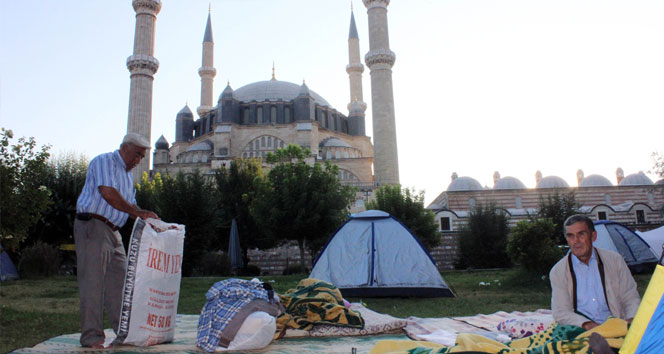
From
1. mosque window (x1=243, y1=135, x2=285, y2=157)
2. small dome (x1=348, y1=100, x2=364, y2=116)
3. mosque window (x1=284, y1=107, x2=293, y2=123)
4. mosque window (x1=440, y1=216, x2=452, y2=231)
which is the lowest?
mosque window (x1=440, y1=216, x2=452, y2=231)

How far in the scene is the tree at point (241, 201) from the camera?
60.6 ft

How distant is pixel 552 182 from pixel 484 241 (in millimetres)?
15391

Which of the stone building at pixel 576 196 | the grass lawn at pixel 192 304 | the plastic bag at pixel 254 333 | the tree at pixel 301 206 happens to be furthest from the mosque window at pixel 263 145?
the plastic bag at pixel 254 333

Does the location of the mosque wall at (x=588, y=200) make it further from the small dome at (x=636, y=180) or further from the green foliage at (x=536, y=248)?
the green foliage at (x=536, y=248)

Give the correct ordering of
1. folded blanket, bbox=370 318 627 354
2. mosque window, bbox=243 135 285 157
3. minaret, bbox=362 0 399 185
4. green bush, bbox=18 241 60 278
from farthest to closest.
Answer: mosque window, bbox=243 135 285 157
minaret, bbox=362 0 399 185
green bush, bbox=18 241 60 278
folded blanket, bbox=370 318 627 354

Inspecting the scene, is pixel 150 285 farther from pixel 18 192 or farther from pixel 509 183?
pixel 509 183

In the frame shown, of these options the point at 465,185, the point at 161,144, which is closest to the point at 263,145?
the point at 161,144

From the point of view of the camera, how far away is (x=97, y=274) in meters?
3.23

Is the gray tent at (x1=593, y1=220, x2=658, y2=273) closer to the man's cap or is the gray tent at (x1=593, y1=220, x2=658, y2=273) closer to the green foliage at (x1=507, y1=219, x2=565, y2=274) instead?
the green foliage at (x1=507, y1=219, x2=565, y2=274)

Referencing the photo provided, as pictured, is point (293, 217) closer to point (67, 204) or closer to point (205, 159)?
point (67, 204)

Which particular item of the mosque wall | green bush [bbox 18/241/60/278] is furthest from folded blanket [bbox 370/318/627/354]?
the mosque wall

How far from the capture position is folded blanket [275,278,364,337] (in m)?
3.84

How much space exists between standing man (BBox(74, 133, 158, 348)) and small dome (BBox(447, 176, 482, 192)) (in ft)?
88.5

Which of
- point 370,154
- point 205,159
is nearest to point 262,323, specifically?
point 205,159
